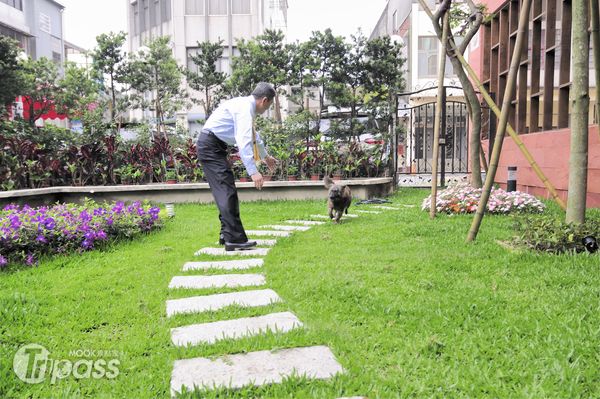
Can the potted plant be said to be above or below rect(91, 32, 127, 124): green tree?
below

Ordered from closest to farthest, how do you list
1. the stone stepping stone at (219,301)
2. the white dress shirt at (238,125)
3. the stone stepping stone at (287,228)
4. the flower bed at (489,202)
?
the stone stepping stone at (219,301)
the white dress shirt at (238,125)
the stone stepping stone at (287,228)
the flower bed at (489,202)

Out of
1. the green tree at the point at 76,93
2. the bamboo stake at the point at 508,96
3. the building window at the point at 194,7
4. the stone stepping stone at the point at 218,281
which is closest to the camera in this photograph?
the stone stepping stone at the point at 218,281

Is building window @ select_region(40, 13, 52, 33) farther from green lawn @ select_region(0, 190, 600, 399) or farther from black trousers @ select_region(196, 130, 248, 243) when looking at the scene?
green lawn @ select_region(0, 190, 600, 399)

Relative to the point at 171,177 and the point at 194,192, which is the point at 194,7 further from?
the point at 194,192

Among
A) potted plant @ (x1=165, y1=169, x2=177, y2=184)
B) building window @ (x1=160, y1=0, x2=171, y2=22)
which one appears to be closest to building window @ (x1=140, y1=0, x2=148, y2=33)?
building window @ (x1=160, y1=0, x2=171, y2=22)

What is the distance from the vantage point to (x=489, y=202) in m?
7.04

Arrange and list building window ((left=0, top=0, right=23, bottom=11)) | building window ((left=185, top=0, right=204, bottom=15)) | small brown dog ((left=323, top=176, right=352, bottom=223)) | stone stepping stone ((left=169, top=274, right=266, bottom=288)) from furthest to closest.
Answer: building window ((left=0, top=0, right=23, bottom=11)), building window ((left=185, top=0, right=204, bottom=15)), small brown dog ((left=323, top=176, right=352, bottom=223)), stone stepping stone ((left=169, top=274, right=266, bottom=288))

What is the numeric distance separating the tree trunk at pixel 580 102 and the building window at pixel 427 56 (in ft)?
78.2

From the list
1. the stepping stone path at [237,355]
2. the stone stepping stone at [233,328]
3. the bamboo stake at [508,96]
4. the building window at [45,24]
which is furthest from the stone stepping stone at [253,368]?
the building window at [45,24]

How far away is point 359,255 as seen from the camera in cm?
457

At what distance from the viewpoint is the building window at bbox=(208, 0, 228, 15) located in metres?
29.5

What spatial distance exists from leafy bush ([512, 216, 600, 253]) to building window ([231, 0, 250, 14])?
28.2 m

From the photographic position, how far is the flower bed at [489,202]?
6821 millimetres

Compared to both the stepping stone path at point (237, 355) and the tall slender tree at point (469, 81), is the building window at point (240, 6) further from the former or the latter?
the stepping stone path at point (237, 355)
